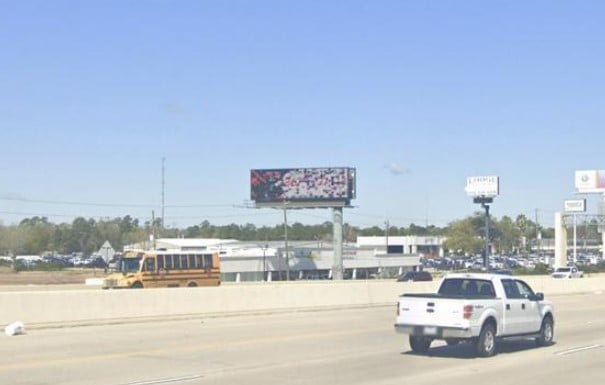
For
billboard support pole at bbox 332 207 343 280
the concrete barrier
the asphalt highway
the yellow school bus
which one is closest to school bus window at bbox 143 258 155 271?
the yellow school bus

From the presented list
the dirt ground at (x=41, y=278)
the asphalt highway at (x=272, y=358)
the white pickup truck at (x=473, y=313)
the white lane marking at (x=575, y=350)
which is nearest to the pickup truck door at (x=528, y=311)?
the white pickup truck at (x=473, y=313)

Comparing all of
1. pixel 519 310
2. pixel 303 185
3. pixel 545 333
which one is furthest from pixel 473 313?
pixel 303 185

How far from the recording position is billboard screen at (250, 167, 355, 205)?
11144cm

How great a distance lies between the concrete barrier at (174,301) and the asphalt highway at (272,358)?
1.28 metres

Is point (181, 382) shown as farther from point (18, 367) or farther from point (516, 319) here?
point (516, 319)

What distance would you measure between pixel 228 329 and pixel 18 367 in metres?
10.1

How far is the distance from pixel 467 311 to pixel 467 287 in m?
1.61

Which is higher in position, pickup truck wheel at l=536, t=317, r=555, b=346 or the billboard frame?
the billboard frame

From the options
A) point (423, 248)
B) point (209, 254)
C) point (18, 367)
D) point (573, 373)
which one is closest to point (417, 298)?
point (573, 373)

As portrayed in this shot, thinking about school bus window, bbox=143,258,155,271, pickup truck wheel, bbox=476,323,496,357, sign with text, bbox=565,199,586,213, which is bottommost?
pickup truck wheel, bbox=476,323,496,357

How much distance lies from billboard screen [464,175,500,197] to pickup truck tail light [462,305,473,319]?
8392 centimetres

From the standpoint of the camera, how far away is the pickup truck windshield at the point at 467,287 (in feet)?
63.4

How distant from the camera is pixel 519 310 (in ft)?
64.8

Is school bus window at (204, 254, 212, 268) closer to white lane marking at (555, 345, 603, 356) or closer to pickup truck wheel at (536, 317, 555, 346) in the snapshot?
pickup truck wheel at (536, 317, 555, 346)
